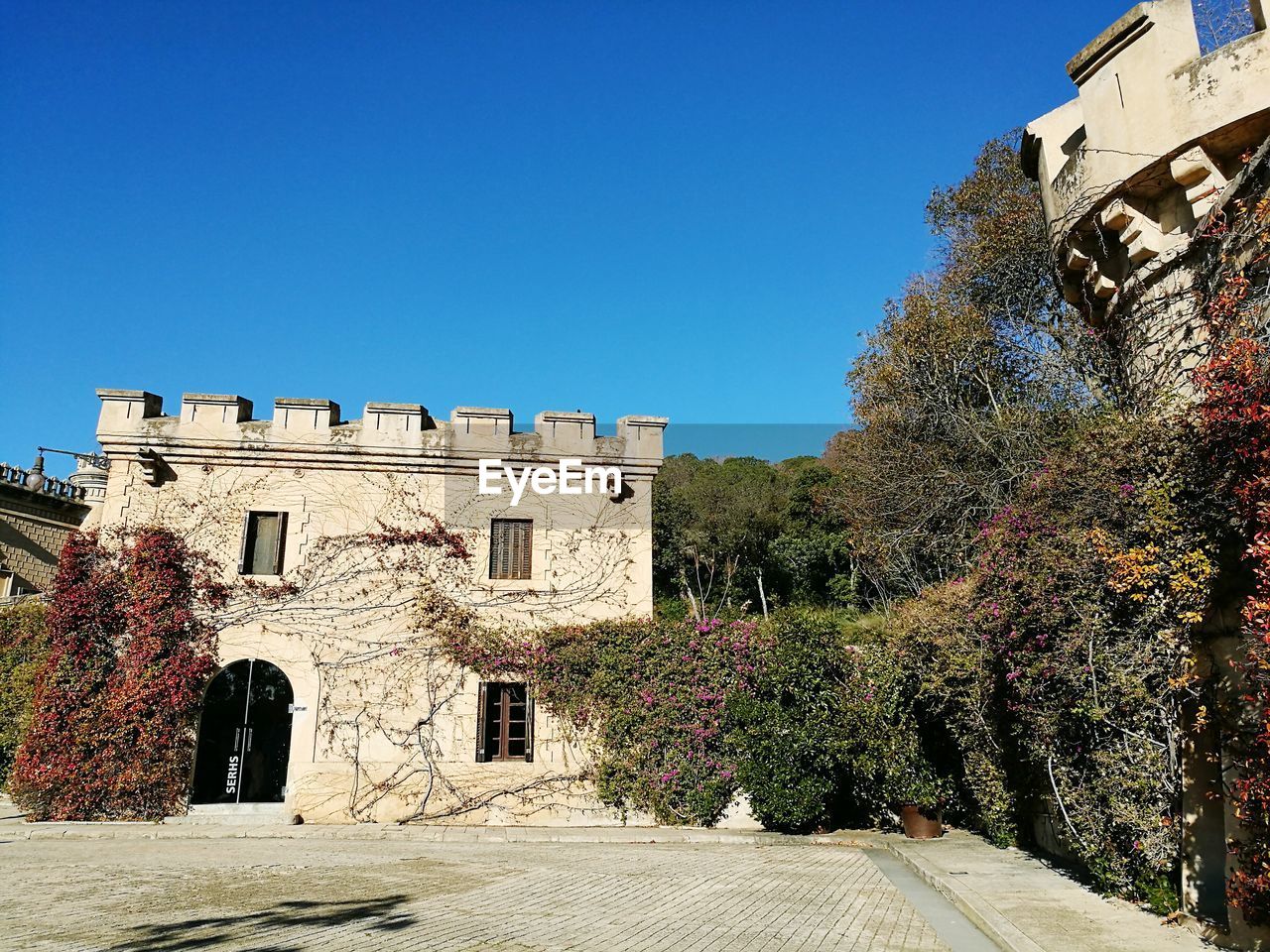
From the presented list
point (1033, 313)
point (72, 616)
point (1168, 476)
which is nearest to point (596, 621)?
point (72, 616)

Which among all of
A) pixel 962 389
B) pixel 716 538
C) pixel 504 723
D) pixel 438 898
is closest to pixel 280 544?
pixel 504 723

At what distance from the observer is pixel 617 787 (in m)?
14.5

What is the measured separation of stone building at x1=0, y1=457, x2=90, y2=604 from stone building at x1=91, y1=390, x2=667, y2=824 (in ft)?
41.2

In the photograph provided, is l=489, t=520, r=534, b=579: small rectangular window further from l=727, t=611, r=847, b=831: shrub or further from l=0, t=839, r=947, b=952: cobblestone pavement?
l=0, t=839, r=947, b=952: cobblestone pavement

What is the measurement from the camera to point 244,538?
15.2m

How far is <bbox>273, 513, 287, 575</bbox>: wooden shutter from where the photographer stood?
597 inches

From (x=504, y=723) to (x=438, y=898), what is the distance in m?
6.37

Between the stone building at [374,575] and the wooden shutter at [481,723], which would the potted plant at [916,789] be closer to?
the stone building at [374,575]

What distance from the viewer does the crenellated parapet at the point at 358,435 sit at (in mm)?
15320

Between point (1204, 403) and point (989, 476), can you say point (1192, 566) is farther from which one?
point (989, 476)

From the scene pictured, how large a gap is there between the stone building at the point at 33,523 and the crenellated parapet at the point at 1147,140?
26882mm

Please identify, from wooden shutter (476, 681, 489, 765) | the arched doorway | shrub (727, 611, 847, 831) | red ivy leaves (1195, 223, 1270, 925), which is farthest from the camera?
the arched doorway

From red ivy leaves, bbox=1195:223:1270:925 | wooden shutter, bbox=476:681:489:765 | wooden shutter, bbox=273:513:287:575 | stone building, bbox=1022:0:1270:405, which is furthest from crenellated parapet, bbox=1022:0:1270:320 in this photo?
wooden shutter, bbox=273:513:287:575

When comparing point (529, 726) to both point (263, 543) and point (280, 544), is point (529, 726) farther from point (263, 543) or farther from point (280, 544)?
point (263, 543)
